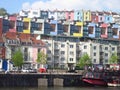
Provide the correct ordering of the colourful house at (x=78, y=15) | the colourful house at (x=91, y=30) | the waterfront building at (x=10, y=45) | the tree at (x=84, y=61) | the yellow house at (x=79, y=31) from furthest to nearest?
the colourful house at (x=78, y=15) < the colourful house at (x=91, y=30) < the yellow house at (x=79, y=31) < the tree at (x=84, y=61) < the waterfront building at (x=10, y=45)

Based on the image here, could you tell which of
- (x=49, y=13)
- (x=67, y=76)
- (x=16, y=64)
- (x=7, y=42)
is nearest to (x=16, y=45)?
(x=7, y=42)

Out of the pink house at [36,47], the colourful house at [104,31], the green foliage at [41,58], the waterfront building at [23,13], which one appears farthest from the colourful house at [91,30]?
the waterfront building at [23,13]

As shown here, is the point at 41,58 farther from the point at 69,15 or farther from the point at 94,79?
the point at 69,15

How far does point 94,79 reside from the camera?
87688 mm

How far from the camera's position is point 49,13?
198 m

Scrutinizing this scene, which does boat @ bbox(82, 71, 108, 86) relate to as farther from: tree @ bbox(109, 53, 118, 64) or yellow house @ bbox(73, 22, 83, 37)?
yellow house @ bbox(73, 22, 83, 37)

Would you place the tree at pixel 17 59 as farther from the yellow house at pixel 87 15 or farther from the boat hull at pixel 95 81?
the yellow house at pixel 87 15

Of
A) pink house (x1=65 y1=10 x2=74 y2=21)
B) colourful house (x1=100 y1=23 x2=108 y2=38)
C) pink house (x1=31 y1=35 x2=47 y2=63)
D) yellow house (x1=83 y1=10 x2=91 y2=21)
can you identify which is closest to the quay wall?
pink house (x1=31 y1=35 x2=47 y2=63)

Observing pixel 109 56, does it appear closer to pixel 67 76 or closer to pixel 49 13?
pixel 67 76

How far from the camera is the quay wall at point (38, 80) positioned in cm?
7881

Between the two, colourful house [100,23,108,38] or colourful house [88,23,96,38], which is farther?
colourful house [100,23,108,38]

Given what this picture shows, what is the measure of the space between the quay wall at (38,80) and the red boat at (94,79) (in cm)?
167

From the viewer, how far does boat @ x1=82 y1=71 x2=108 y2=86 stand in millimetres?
86750

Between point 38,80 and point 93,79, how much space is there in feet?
41.4
